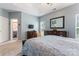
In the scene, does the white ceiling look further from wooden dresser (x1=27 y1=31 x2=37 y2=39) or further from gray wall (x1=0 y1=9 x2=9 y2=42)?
wooden dresser (x1=27 y1=31 x2=37 y2=39)

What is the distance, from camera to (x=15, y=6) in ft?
6.02

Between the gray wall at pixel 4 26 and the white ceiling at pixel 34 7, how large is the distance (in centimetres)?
13

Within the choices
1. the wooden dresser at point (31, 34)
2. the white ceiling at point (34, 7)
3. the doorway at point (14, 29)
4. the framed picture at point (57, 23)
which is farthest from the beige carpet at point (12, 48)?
the framed picture at point (57, 23)

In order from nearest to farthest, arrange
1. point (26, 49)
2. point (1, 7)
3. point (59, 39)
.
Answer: point (1, 7) < point (59, 39) < point (26, 49)

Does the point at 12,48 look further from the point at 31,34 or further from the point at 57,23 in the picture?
the point at 57,23

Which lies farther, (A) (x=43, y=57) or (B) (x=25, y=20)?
(B) (x=25, y=20)

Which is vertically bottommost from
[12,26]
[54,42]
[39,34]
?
[54,42]

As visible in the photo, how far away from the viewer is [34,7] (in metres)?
1.87

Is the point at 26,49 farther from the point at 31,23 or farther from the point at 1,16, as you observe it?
the point at 1,16

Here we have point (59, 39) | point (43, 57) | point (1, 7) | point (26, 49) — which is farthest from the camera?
point (26, 49)

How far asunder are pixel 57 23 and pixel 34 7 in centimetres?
59

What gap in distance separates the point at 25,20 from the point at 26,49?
0.62 meters

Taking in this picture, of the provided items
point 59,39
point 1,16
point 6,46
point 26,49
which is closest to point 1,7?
point 1,16

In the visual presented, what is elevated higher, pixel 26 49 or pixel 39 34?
pixel 39 34
